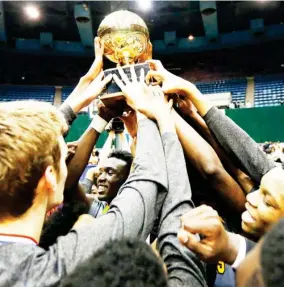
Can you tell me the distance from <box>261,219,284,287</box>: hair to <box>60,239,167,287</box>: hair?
15 centimetres

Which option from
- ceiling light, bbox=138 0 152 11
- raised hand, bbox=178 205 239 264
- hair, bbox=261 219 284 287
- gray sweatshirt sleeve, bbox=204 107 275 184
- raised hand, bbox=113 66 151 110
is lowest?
raised hand, bbox=178 205 239 264

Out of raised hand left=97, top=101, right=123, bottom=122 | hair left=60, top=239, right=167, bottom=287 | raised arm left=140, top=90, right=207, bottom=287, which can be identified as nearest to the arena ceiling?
raised hand left=97, top=101, right=123, bottom=122

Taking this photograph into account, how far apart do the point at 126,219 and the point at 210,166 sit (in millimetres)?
410

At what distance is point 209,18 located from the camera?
40.0ft

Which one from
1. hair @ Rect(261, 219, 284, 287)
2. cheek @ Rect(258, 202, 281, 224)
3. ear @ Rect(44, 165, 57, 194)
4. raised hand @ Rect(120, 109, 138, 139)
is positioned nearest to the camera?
hair @ Rect(261, 219, 284, 287)

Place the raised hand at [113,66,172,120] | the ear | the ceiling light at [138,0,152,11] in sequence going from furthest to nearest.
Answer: the ceiling light at [138,0,152,11], the raised hand at [113,66,172,120], the ear

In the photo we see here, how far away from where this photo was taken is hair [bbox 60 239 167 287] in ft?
1.76

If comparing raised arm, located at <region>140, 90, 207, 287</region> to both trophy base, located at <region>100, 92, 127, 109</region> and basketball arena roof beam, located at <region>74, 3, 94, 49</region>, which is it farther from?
basketball arena roof beam, located at <region>74, 3, 94, 49</region>

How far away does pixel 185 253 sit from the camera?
97cm

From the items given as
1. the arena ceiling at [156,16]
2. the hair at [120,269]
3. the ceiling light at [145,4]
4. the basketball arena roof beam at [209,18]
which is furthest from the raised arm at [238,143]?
the arena ceiling at [156,16]

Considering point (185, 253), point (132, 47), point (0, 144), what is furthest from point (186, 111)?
point (0, 144)

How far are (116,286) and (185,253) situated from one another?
0.46 meters

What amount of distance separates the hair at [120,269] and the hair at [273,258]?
15 cm

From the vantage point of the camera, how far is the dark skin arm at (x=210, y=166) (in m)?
1.26
